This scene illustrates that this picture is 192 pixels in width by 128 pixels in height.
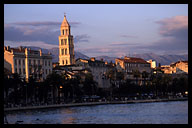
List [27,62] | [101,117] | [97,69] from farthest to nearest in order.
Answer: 1. [97,69]
2. [27,62]
3. [101,117]

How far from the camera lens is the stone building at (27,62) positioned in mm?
121000

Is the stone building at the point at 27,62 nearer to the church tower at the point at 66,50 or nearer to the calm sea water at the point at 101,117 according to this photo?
the calm sea water at the point at 101,117

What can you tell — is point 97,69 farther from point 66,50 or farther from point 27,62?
point 27,62

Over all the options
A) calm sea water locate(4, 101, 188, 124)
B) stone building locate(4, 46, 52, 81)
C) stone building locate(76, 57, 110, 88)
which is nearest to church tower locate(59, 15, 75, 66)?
stone building locate(76, 57, 110, 88)

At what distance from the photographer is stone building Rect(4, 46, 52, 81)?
12100 cm

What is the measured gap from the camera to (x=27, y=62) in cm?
12731

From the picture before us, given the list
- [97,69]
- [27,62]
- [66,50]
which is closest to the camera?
[27,62]

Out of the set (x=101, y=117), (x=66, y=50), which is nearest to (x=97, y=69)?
(x=66, y=50)

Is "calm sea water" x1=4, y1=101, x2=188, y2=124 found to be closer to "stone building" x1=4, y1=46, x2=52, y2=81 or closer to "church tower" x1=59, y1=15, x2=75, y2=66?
"stone building" x1=4, y1=46, x2=52, y2=81

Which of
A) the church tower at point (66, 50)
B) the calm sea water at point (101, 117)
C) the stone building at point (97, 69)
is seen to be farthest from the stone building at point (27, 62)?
the church tower at point (66, 50)
